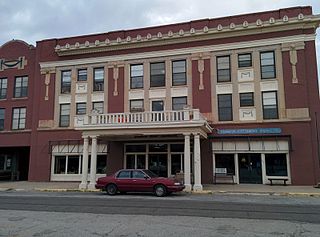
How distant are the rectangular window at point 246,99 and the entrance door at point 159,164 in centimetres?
741

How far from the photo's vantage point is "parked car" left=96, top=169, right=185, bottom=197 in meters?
18.0

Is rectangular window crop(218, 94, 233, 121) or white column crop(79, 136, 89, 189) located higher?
rectangular window crop(218, 94, 233, 121)

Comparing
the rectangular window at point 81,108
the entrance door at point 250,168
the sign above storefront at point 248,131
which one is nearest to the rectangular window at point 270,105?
the sign above storefront at point 248,131

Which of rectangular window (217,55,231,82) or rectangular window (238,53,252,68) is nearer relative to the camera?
rectangular window (238,53,252,68)

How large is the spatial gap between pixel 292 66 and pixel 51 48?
2130 cm

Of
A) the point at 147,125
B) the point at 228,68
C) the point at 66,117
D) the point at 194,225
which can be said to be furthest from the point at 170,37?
the point at 194,225

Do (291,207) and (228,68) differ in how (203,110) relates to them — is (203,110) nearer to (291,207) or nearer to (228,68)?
(228,68)

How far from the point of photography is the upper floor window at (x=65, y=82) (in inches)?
1158

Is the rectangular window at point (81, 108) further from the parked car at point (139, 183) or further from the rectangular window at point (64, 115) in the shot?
the parked car at point (139, 183)

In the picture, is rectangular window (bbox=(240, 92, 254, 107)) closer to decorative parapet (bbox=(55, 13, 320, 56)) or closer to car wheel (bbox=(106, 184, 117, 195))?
decorative parapet (bbox=(55, 13, 320, 56))

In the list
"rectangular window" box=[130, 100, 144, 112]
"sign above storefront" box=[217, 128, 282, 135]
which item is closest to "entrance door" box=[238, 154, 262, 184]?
"sign above storefront" box=[217, 128, 282, 135]

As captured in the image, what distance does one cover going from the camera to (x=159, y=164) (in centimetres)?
2609

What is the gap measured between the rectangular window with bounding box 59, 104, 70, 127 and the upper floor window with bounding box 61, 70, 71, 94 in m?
1.38

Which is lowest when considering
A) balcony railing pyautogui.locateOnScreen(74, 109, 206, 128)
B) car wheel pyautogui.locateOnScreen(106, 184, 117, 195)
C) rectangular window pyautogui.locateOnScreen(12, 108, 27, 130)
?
car wheel pyautogui.locateOnScreen(106, 184, 117, 195)
